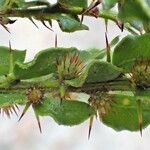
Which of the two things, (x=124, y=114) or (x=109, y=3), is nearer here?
(x=109, y=3)

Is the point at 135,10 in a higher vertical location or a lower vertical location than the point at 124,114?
higher

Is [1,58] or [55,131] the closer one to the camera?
[1,58]

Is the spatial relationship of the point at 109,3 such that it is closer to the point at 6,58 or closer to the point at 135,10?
the point at 135,10

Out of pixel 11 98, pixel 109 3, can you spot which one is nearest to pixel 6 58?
pixel 11 98

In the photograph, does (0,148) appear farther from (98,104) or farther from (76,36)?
(98,104)

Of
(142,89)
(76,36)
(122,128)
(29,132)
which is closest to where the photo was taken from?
(142,89)

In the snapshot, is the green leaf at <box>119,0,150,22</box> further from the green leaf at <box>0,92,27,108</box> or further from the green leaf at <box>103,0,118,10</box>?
the green leaf at <box>0,92,27,108</box>

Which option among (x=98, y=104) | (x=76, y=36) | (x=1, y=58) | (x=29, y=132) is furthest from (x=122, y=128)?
(x=76, y=36)
